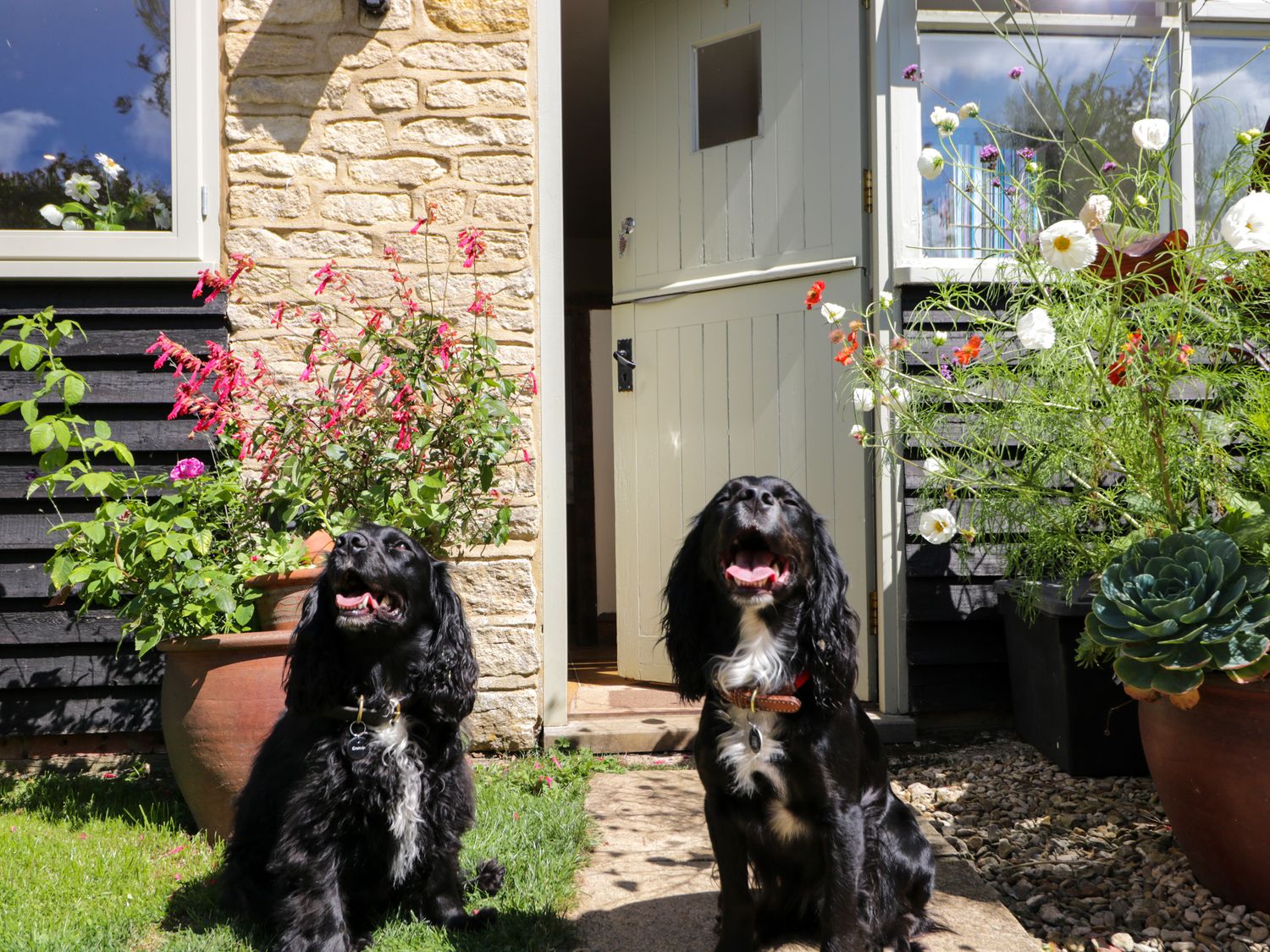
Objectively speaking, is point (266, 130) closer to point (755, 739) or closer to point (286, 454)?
point (286, 454)

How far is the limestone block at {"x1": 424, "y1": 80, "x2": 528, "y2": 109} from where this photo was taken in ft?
14.1

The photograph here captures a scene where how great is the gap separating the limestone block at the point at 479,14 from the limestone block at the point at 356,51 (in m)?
0.25

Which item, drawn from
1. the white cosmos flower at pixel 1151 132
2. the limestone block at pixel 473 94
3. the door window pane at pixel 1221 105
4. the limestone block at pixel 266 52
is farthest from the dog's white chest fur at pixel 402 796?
the door window pane at pixel 1221 105

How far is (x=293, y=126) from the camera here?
14.0 ft

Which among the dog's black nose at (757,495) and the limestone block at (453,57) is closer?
the dog's black nose at (757,495)

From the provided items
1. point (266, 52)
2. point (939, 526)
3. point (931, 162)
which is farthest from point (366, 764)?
point (266, 52)

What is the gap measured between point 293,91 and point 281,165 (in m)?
0.32

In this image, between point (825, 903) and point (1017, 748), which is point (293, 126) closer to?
point (825, 903)

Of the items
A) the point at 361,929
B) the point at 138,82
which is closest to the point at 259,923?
the point at 361,929

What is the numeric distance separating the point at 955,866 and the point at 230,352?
3.20 m

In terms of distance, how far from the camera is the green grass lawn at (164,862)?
8.23 feet

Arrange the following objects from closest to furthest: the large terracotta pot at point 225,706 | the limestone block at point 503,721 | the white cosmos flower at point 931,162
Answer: the white cosmos flower at point 931,162, the large terracotta pot at point 225,706, the limestone block at point 503,721

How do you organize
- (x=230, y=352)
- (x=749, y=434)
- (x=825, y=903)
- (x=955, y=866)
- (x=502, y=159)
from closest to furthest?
(x=825, y=903) → (x=955, y=866) → (x=230, y=352) → (x=502, y=159) → (x=749, y=434)

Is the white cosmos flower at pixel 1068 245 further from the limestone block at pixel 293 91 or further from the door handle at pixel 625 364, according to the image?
the limestone block at pixel 293 91
